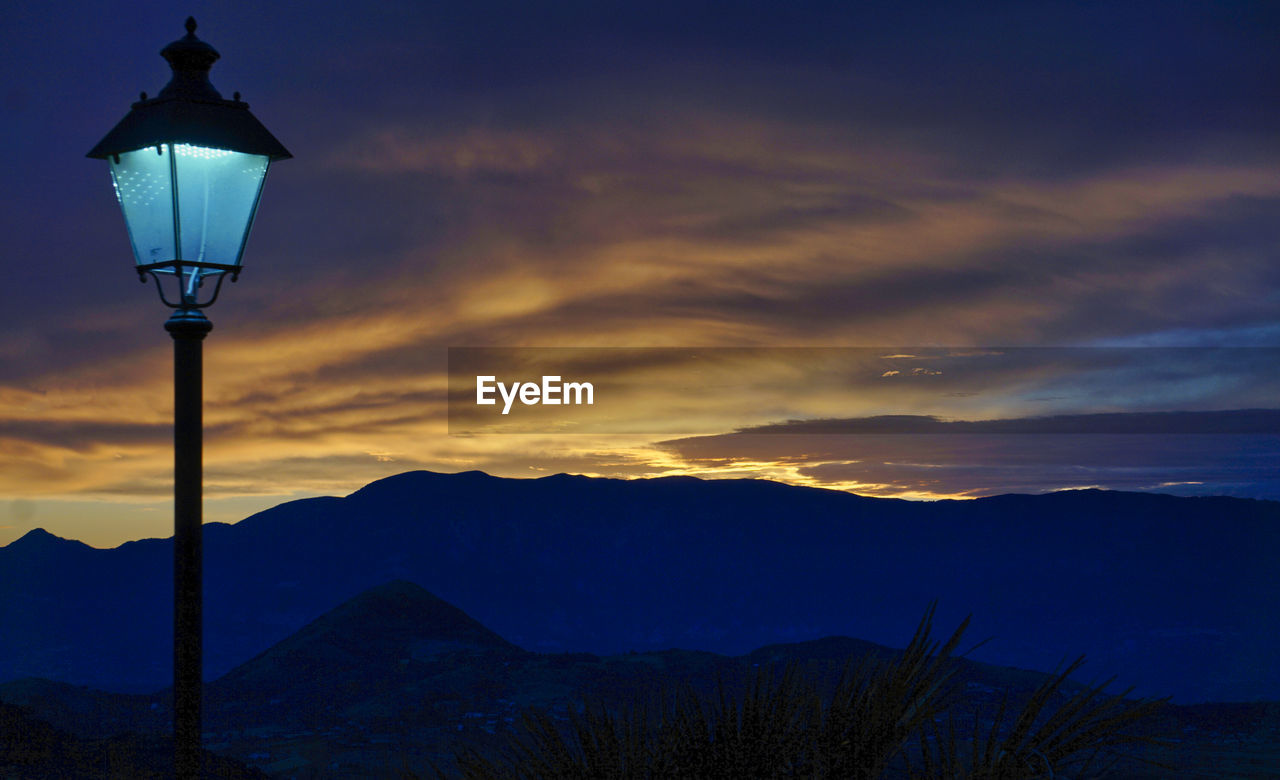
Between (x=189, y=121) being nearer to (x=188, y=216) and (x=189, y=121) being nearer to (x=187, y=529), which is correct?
(x=188, y=216)

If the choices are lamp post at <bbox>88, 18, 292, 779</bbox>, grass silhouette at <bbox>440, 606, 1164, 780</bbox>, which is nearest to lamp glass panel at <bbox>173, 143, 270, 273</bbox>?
lamp post at <bbox>88, 18, 292, 779</bbox>

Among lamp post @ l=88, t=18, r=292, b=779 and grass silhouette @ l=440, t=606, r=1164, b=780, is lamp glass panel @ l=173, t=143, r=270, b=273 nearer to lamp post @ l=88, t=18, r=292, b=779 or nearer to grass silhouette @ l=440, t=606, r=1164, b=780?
lamp post @ l=88, t=18, r=292, b=779

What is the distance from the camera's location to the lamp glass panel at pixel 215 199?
6.90 m

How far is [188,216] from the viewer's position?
6.91 m

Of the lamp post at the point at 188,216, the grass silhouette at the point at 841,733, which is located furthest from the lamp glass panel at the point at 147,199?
the grass silhouette at the point at 841,733

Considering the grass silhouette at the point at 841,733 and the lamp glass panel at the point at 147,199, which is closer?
the grass silhouette at the point at 841,733

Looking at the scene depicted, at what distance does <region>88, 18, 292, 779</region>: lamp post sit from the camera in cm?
677

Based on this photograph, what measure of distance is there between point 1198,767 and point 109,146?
155 metres

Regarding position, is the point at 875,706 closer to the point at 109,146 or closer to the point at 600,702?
the point at 600,702

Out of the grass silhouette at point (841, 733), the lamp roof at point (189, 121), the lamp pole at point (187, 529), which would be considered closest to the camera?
the grass silhouette at point (841, 733)

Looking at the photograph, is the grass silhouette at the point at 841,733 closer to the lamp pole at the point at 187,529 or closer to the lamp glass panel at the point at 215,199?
the lamp pole at the point at 187,529

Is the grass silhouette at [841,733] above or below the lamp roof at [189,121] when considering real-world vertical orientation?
below

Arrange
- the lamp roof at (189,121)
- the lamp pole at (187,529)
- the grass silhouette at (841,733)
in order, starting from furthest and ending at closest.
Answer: the lamp roof at (189,121) → the lamp pole at (187,529) → the grass silhouette at (841,733)

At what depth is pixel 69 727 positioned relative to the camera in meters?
133
